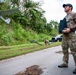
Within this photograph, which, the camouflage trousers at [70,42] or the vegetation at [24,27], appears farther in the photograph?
the vegetation at [24,27]

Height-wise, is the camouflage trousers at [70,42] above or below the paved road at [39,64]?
above

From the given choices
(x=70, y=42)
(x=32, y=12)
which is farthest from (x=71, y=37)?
(x=32, y=12)

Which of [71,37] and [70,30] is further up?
[70,30]

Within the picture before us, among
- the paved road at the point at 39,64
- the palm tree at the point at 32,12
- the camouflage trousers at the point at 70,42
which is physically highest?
the palm tree at the point at 32,12

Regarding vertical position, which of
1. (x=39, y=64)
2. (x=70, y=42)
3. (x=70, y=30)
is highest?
(x=70, y=30)

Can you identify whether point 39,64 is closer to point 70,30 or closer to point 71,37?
point 71,37

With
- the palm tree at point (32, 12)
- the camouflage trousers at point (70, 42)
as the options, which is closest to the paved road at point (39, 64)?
the camouflage trousers at point (70, 42)

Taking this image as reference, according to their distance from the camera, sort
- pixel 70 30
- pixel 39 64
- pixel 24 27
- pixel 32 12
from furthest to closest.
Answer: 1. pixel 32 12
2. pixel 24 27
3. pixel 39 64
4. pixel 70 30

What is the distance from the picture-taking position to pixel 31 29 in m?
34.0

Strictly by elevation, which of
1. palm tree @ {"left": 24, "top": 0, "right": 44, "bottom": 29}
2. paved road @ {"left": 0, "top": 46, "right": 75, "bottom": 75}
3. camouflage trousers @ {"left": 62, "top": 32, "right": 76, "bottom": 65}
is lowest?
paved road @ {"left": 0, "top": 46, "right": 75, "bottom": 75}

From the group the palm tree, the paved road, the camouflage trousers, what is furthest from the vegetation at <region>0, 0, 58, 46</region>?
the camouflage trousers

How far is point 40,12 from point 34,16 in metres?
2.47

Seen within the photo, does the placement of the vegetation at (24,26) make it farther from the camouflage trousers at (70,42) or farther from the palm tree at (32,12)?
the camouflage trousers at (70,42)

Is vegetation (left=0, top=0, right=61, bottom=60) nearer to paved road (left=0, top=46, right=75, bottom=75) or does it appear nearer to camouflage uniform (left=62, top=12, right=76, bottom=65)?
paved road (left=0, top=46, right=75, bottom=75)
